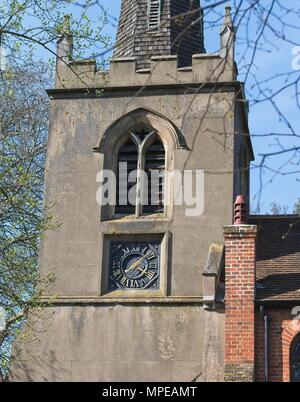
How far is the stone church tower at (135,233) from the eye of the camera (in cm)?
1798

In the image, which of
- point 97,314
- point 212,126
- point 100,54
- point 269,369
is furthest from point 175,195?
point 100,54

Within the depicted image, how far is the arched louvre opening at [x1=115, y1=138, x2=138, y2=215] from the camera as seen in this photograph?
19.5 meters

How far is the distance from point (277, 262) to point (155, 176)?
3045 millimetres

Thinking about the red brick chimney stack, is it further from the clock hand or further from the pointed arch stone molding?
the pointed arch stone molding

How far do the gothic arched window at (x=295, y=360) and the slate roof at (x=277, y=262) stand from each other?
0.83m

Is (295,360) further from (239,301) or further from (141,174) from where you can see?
(141,174)

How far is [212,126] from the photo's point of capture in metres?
19.2

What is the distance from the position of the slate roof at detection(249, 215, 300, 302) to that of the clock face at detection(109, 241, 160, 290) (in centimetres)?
206

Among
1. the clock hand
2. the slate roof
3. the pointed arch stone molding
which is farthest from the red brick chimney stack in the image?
the pointed arch stone molding

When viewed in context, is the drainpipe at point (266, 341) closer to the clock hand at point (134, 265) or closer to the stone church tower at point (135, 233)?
the stone church tower at point (135, 233)

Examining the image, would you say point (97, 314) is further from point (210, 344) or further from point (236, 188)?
point (236, 188)

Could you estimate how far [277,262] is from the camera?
19.1 metres

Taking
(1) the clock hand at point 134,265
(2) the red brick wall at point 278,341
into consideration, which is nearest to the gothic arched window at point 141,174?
(1) the clock hand at point 134,265

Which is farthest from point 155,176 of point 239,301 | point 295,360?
point 295,360
